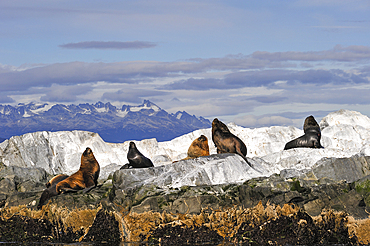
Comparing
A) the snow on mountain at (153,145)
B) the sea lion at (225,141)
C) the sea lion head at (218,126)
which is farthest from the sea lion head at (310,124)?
the sea lion head at (218,126)

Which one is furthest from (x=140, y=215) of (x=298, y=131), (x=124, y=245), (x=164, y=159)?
(x=298, y=131)

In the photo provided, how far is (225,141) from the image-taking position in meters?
20.8

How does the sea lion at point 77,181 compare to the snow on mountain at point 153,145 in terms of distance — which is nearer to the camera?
the sea lion at point 77,181

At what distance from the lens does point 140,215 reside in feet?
50.4

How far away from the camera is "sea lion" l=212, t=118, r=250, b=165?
Answer: 806 inches

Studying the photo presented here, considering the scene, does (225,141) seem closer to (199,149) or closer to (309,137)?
(199,149)

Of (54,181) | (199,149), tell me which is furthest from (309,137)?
(54,181)

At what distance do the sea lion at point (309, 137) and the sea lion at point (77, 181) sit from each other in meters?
10.1

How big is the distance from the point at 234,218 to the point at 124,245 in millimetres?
3451

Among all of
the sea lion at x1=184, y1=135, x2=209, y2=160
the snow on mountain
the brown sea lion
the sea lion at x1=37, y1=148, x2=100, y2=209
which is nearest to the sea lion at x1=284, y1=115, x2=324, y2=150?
the snow on mountain

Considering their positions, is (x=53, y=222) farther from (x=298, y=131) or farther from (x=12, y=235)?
(x=298, y=131)

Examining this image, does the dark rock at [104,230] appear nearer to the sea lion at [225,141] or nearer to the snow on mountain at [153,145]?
the sea lion at [225,141]

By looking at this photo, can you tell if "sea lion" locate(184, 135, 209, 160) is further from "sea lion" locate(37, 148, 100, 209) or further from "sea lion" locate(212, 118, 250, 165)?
"sea lion" locate(37, 148, 100, 209)

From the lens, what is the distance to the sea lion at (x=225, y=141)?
67.2 feet
